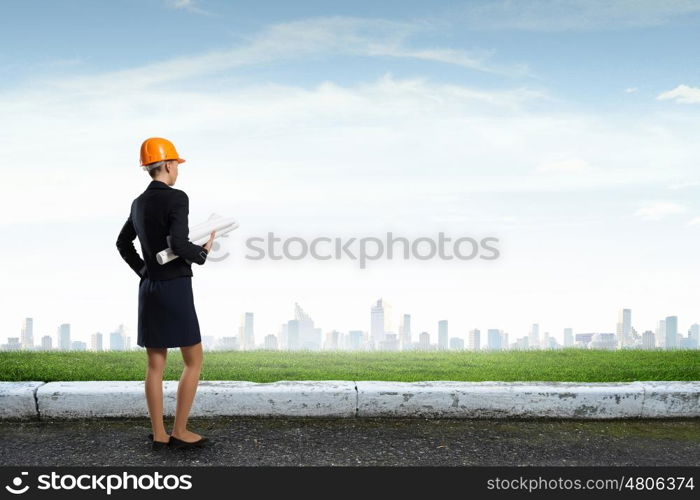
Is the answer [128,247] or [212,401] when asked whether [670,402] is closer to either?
[212,401]

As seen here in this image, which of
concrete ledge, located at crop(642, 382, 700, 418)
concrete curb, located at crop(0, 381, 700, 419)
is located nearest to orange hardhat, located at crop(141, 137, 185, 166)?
concrete curb, located at crop(0, 381, 700, 419)

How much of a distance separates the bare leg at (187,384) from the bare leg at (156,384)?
0.42 feet

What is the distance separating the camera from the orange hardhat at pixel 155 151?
4625mm

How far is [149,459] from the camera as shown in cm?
468

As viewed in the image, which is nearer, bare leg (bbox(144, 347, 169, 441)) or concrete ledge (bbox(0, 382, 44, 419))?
bare leg (bbox(144, 347, 169, 441))

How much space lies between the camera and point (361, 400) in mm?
5684

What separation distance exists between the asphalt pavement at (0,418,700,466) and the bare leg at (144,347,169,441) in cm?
20

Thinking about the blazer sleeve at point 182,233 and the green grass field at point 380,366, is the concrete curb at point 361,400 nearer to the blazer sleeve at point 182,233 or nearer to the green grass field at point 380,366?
the green grass field at point 380,366

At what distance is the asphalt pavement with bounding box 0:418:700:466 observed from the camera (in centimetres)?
471

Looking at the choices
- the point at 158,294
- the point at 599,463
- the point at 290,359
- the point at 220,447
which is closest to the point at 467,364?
the point at 290,359

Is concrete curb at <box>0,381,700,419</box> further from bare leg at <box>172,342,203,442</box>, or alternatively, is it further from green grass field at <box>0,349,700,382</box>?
green grass field at <box>0,349,700,382</box>

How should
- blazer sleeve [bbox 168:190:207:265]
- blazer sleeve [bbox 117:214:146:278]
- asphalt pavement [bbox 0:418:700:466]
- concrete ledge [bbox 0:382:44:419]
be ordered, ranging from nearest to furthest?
1. blazer sleeve [bbox 168:190:207:265]
2. asphalt pavement [bbox 0:418:700:466]
3. blazer sleeve [bbox 117:214:146:278]
4. concrete ledge [bbox 0:382:44:419]
